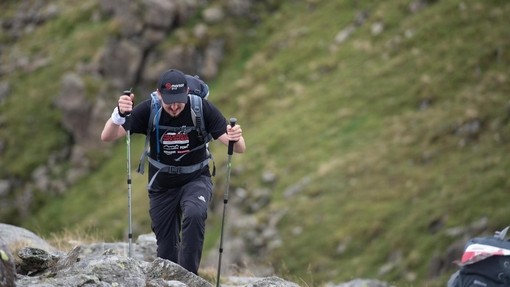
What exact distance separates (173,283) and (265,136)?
91.8ft

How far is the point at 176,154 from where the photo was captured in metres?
12.0

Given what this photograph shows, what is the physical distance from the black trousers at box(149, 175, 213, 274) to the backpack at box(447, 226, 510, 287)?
426cm

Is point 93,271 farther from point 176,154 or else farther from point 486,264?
point 486,264

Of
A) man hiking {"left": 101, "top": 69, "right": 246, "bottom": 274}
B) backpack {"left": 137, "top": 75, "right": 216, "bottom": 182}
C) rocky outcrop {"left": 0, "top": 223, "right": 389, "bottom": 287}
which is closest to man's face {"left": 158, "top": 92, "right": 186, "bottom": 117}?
man hiking {"left": 101, "top": 69, "right": 246, "bottom": 274}

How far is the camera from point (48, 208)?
44531mm

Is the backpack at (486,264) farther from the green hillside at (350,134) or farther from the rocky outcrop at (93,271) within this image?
the green hillside at (350,134)

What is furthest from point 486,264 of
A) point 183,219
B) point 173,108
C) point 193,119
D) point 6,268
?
point 6,268

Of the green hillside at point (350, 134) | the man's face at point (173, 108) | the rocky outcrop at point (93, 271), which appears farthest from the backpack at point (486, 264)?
the green hillside at point (350, 134)

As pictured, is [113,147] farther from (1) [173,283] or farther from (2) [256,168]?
(1) [173,283]

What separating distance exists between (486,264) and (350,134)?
2683 cm

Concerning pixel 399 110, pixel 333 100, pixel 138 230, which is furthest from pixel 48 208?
pixel 399 110

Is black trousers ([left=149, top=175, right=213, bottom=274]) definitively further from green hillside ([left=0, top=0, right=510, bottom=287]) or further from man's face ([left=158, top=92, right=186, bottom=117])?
green hillside ([left=0, top=0, right=510, bottom=287])

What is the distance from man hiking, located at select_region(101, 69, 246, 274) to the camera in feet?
37.9

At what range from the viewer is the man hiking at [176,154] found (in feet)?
37.9
